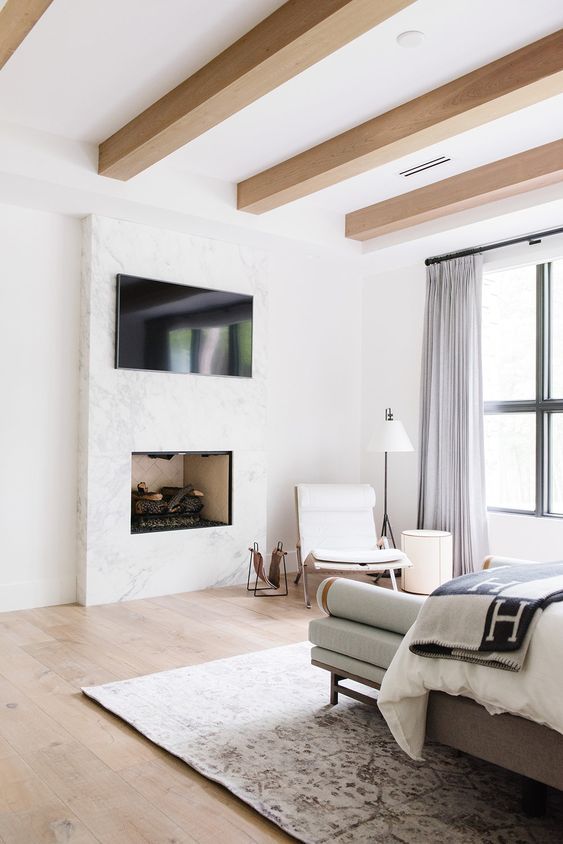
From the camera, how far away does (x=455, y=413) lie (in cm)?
534

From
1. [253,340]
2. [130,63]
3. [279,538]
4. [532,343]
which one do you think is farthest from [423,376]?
[130,63]

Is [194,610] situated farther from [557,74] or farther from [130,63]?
[557,74]

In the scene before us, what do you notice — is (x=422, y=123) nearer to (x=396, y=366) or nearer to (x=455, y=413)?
(x=455, y=413)

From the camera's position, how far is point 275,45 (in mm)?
2848

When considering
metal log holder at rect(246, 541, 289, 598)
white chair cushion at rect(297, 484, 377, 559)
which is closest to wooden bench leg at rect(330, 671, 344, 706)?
metal log holder at rect(246, 541, 289, 598)

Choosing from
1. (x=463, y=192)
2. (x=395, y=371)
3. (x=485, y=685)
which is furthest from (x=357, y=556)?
(x=485, y=685)

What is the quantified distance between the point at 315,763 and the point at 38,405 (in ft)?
→ 9.85

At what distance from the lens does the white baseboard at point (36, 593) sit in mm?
4465

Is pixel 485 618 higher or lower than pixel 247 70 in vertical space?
lower

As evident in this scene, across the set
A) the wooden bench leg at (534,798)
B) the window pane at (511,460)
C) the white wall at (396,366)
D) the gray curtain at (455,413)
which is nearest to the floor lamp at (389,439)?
the gray curtain at (455,413)

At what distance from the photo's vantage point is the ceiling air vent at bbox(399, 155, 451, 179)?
170 inches

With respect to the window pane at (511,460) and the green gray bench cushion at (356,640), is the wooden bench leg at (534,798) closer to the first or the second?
the green gray bench cushion at (356,640)

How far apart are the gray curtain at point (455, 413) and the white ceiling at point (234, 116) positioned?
94 centimetres

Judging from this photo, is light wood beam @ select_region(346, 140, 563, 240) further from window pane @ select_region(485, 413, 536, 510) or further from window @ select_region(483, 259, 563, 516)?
window pane @ select_region(485, 413, 536, 510)
